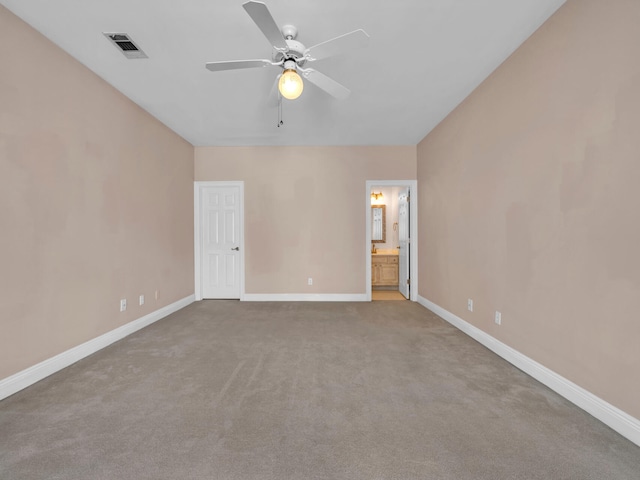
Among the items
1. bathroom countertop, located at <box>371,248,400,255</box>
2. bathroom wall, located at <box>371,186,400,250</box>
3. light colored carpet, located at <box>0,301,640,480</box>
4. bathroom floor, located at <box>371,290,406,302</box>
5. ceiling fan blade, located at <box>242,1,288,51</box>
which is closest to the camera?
light colored carpet, located at <box>0,301,640,480</box>

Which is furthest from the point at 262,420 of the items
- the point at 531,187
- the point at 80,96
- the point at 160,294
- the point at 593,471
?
the point at 80,96

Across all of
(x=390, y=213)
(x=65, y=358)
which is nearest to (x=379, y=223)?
(x=390, y=213)

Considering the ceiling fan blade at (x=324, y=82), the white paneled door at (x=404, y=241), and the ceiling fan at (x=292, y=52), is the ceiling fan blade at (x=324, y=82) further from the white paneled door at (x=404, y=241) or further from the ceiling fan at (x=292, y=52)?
the white paneled door at (x=404, y=241)

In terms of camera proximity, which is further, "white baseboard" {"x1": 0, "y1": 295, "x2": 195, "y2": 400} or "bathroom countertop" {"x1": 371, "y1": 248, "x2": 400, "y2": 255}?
"bathroom countertop" {"x1": 371, "y1": 248, "x2": 400, "y2": 255}

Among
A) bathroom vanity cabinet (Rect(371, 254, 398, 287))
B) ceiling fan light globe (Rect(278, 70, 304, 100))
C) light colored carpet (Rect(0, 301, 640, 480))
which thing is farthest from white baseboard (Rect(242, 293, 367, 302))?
ceiling fan light globe (Rect(278, 70, 304, 100))

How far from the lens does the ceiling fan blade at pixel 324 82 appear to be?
2.24 meters

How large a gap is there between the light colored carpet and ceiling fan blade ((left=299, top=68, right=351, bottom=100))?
8.12 ft

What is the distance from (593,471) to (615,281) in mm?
A: 1053

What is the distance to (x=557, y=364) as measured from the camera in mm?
2105

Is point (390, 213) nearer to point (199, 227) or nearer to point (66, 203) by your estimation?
point (199, 227)

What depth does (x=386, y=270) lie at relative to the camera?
246 inches

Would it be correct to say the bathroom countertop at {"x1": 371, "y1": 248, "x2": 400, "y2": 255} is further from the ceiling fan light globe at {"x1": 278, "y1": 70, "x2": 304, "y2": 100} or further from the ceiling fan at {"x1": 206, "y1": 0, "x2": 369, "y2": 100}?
the ceiling fan light globe at {"x1": 278, "y1": 70, "x2": 304, "y2": 100}

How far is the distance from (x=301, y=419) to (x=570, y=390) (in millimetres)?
1920

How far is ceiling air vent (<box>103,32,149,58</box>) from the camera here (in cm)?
233
